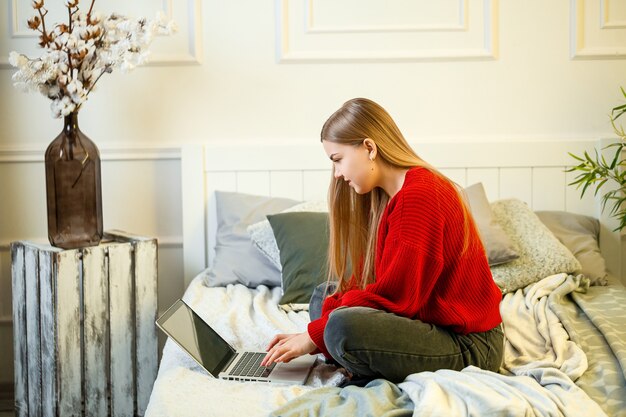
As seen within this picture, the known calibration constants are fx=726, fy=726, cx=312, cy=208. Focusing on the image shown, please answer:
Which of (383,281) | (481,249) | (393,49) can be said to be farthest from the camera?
(393,49)

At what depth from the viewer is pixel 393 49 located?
2824 millimetres

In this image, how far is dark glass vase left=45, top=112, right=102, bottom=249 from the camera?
231cm

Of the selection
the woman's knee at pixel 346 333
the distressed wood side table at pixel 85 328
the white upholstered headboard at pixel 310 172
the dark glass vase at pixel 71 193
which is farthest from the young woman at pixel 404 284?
the white upholstered headboard at pixel 310 172

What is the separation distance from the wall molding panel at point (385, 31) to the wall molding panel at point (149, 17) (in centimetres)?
33

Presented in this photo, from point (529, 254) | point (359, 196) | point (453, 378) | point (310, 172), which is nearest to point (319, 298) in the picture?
point (359, 196)

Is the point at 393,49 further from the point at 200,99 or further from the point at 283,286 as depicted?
the point at 283,286

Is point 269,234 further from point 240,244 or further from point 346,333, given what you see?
point 346,333

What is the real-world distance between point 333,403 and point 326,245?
1.05 m

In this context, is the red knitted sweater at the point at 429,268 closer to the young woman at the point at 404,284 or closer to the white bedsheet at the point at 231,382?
the young woman at the point at 404,284

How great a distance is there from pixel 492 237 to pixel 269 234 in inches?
30.0

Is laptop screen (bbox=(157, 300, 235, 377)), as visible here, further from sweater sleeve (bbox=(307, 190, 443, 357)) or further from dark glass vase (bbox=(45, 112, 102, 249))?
dark glass vase (bbox=(45, 112, 102, 249))

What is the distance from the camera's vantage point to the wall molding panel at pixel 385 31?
9.21 feet

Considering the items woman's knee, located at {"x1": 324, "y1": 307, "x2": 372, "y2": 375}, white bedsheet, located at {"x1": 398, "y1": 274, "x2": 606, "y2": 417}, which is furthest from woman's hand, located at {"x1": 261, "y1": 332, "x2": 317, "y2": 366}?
white bedsheet, located at {"x1": 398, "y1": 274, "x2": 606, "y2": 417}

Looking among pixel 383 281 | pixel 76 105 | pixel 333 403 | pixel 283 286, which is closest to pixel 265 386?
pixel 333 403
